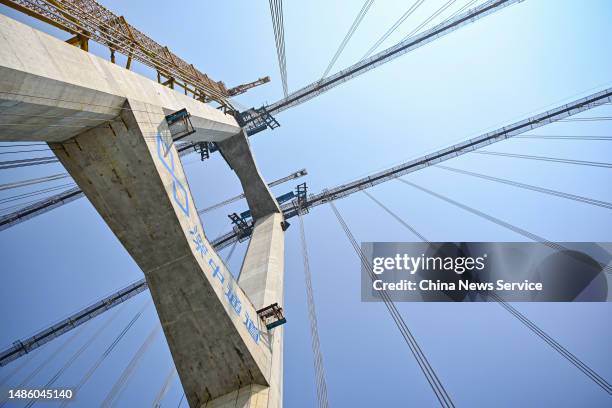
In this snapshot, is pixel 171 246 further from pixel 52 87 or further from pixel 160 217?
pixel 52 87

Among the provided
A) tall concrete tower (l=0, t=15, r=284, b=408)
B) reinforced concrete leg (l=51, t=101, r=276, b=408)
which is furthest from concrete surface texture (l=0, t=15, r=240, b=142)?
reinforced concrete leg (l=51, t=101, r=276, b=408)

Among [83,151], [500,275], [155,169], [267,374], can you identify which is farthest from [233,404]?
[500,275]

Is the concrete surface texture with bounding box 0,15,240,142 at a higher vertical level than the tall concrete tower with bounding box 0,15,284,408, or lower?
higher

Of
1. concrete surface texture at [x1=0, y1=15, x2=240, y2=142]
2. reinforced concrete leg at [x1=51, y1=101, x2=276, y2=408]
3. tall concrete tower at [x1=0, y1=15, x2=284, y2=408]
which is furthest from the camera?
reinforced concrete leg at [x1=51, y1=101, x2=276, y2=408]

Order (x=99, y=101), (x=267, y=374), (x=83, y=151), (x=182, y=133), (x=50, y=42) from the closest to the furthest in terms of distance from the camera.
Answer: (x=50, y=42) → (x=99, y=101) → (x=83, y=151) → (x=267, y=374) → (x=182, y=133)

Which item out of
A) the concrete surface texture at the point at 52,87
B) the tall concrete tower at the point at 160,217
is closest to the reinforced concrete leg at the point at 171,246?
the tall concrete tower at the point at 160,217

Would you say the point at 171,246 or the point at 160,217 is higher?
the point at 160,217

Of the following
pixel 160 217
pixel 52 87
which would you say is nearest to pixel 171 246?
pixel 160 217

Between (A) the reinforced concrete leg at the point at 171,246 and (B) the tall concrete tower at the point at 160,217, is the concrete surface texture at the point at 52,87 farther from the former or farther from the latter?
(A) the reinforced concrete leg at the point at 171,246

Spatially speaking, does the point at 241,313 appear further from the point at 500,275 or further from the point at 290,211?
the point at 290,211

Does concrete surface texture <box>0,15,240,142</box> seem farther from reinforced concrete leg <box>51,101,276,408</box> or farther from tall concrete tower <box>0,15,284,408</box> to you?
reinforced concrete leg <box>51,101,276,408</box>

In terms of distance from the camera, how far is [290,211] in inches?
1085

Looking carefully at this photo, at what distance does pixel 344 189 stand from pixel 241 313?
63.9 ft

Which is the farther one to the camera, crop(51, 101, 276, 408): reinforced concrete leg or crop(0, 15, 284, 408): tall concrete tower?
crop(51, 101, 276, 408): reinforced concrete leg
